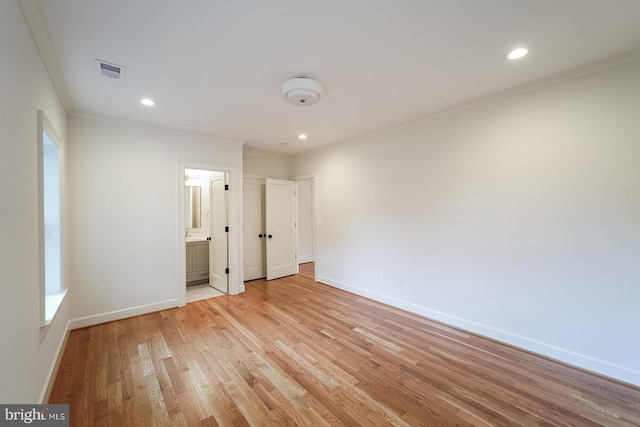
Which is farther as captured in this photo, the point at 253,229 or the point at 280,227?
the point at 280,227

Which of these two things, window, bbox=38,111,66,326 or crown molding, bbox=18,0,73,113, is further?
window, bbox=38,111,66,326

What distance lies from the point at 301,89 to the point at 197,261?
4.20 m

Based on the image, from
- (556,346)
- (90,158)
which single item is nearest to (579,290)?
(556,346)

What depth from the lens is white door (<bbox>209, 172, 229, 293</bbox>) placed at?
444 centimetres

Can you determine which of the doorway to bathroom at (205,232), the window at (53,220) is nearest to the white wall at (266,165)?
the doorway to bathroom at (205,232)

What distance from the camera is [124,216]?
3393 millimetres

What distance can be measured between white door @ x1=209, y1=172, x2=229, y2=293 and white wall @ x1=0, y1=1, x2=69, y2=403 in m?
2.57

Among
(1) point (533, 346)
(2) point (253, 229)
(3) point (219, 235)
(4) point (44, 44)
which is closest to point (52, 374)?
(4) point (44, 44)

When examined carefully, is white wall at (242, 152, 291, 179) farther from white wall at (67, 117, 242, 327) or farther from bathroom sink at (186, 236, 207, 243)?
bathroom sink at (186, 236, 207, 243)

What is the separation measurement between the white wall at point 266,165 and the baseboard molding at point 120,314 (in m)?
2.75

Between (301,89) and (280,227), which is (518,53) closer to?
(301,89)

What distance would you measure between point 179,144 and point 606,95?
492cm

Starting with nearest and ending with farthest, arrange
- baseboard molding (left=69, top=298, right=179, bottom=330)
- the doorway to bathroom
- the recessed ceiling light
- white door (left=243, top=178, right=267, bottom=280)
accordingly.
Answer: the recessed ceiling light, baseboard molding (left=69, top=298, right=179, bottom=330), the doorway to bathroom, white door (left=243, top=178, right=267, bottom=280)

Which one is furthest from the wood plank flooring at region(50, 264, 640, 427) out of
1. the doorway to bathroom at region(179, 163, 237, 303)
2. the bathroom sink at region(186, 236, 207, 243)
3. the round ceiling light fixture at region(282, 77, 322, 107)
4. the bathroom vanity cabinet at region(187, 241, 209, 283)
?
the round ceiling light fixture at region(282, 77, 322, 107)
